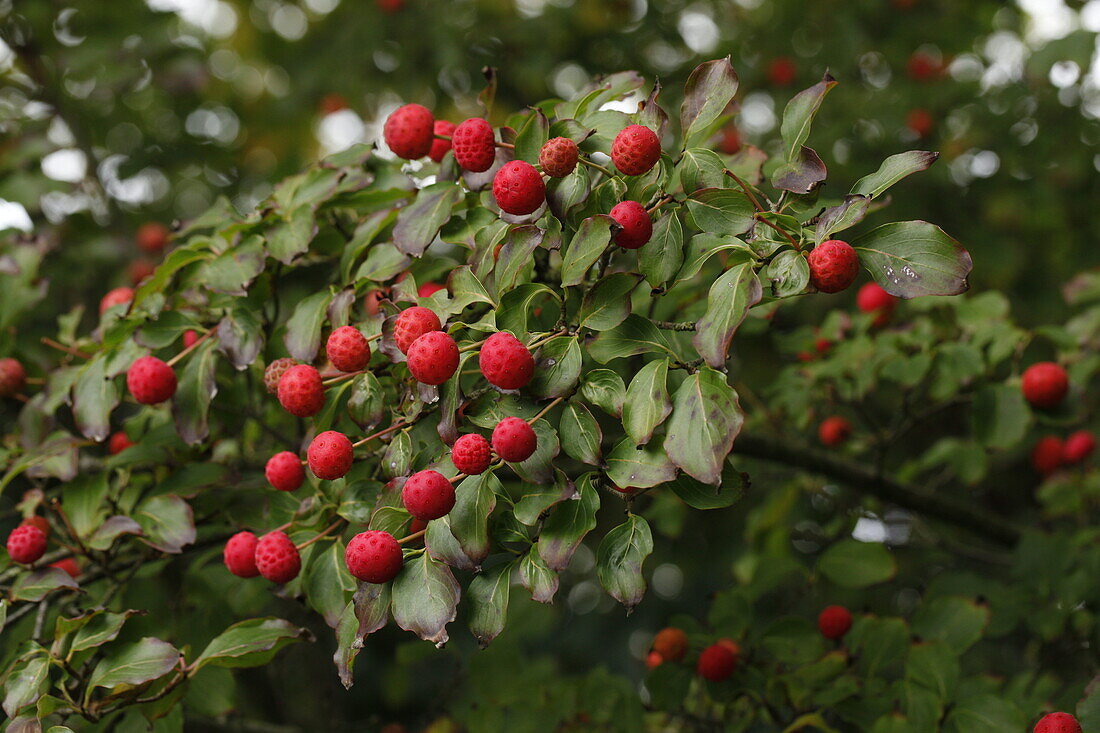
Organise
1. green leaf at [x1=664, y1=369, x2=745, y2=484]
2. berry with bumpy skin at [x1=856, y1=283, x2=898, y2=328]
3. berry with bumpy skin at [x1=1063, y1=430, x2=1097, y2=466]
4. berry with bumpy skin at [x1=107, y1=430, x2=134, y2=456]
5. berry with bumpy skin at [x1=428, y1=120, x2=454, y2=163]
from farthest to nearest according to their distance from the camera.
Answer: berry with bumpy skin at [x1=1063, y1=430, x2=1097, y2=466]
berry with bumpy skin at [x1=856, y1=283, x2=898, y2=328]
berry with bumpy skin at [x1=107, y1=430, x2=134, y2=456]
berry with bumpy skin at [x1=428, y1=120, x2=454, y2=163]
green leaf at [x1=664, y1=369, x2=745, y2=484]

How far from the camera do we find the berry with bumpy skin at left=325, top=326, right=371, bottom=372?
1185 mm

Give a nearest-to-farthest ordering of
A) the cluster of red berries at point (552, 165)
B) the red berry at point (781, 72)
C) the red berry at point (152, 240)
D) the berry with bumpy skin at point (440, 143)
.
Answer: the cluster of red berries at point (552, 165), the berry with bumpy skin at point (440, 143), the red berry at point (152, 240), the red berry at point (781, 72)

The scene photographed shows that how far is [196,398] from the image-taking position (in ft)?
4.75

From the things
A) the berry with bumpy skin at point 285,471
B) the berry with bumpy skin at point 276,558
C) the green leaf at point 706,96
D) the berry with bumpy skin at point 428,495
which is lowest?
the berry with bumpy skin at point 276,558

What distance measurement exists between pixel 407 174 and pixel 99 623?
85 cm

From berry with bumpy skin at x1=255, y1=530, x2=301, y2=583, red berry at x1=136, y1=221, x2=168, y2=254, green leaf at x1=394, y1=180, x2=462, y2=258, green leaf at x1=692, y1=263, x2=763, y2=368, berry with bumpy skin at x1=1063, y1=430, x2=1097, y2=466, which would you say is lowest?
berry with bumpy skin at x1=1063, y1=430, x2=1097, y2=466

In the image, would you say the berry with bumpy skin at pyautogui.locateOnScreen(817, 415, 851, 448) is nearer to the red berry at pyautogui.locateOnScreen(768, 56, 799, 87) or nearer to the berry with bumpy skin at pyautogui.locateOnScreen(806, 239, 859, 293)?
the berry with bumpy skin at pyautogui.locateOnScreen(806, 239, 859, 293)

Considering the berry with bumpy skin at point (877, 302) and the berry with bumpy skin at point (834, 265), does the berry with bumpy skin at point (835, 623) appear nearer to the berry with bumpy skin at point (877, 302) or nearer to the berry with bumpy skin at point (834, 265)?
the berry with bumpy skin at point (877, 302)

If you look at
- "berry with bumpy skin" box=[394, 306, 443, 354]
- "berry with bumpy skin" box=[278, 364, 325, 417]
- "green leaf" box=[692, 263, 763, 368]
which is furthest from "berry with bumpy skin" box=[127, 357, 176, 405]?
"green leaf" box=[692, 263, 763, 368]

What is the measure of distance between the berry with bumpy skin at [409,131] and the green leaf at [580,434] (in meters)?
0.49

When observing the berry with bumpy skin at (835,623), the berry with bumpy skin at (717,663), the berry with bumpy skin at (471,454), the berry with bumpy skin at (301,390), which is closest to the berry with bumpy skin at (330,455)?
the berry with bumpy skin at (301,390)

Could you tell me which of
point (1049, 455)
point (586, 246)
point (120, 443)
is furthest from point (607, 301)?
point (1049, 455)

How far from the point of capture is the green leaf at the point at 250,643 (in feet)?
4.29

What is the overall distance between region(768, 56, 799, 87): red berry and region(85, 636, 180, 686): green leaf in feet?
10.2
